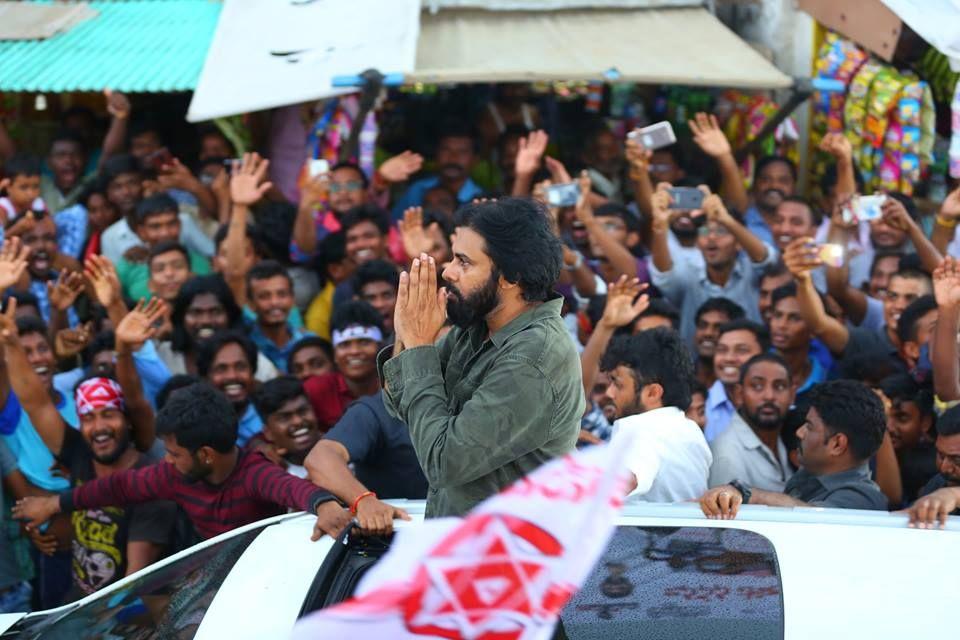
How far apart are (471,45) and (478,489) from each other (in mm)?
4894

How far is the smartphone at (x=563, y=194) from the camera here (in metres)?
6.69

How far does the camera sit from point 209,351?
5.78 meters

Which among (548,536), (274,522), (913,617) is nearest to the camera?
(548,536)

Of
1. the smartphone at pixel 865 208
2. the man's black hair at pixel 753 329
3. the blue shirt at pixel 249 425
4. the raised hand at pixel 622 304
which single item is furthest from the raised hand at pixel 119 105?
the smartphone at pixel 865 208

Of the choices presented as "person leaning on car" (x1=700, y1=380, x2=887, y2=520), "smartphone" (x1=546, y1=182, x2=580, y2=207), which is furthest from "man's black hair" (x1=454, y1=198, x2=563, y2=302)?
"smartphone" (x1=546, y1=182, x2=580, y2=207)

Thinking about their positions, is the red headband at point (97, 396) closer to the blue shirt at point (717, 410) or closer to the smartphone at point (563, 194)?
the blue shirt at point (717, 410)

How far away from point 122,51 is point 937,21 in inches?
174

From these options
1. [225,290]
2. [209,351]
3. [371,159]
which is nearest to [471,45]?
[371,159]

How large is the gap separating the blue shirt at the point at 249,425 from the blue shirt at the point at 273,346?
704 mm

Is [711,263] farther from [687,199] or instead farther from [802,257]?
[802,257]

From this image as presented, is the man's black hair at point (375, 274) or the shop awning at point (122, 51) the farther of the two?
the shop awning at point (122, 51)

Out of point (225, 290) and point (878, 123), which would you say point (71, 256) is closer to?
point (225, 290)

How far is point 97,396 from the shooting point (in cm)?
516

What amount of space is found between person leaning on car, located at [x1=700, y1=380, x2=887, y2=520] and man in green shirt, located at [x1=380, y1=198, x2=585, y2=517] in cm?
151
